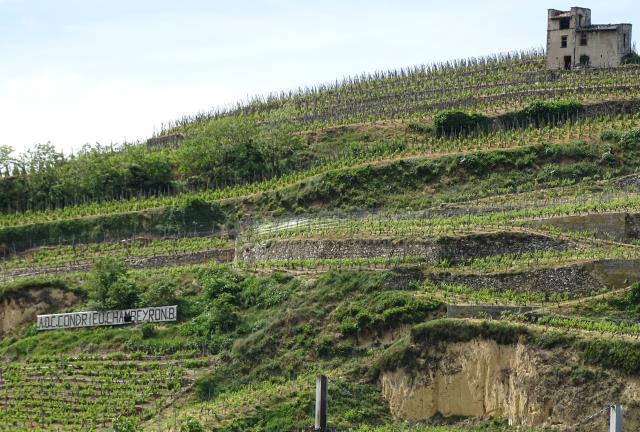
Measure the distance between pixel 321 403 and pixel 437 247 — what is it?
43.9 ft

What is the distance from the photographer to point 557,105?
305 feet

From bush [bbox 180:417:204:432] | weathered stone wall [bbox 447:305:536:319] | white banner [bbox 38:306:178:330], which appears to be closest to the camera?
bush [bbox 180:417:204:432]

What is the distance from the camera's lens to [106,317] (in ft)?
259

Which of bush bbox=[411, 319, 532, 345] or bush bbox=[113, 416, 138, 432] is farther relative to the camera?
bush bbox=[113, 416, 138, 432]

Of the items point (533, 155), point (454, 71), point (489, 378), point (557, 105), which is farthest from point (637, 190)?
point (454, 71)

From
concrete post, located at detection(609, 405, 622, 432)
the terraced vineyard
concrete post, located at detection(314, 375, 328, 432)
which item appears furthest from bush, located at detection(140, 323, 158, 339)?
concrete post, located at detection(609, 405, 622, 432)

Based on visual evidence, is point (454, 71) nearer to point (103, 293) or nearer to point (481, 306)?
point (103, 293)

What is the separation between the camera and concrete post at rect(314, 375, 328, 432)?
6091 cm

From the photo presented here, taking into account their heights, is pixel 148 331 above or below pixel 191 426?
above

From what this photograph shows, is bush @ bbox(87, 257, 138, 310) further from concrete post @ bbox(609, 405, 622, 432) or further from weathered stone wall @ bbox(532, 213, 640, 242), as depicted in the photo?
concrete post @ bbox(609, 405, 622, 432)

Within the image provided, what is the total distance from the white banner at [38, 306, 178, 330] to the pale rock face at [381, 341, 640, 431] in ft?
49.2

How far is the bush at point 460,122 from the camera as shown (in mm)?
93688

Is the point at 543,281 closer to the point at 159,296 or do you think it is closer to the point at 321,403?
the point at 321,403

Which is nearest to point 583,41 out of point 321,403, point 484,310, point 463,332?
Result: point 484,310
